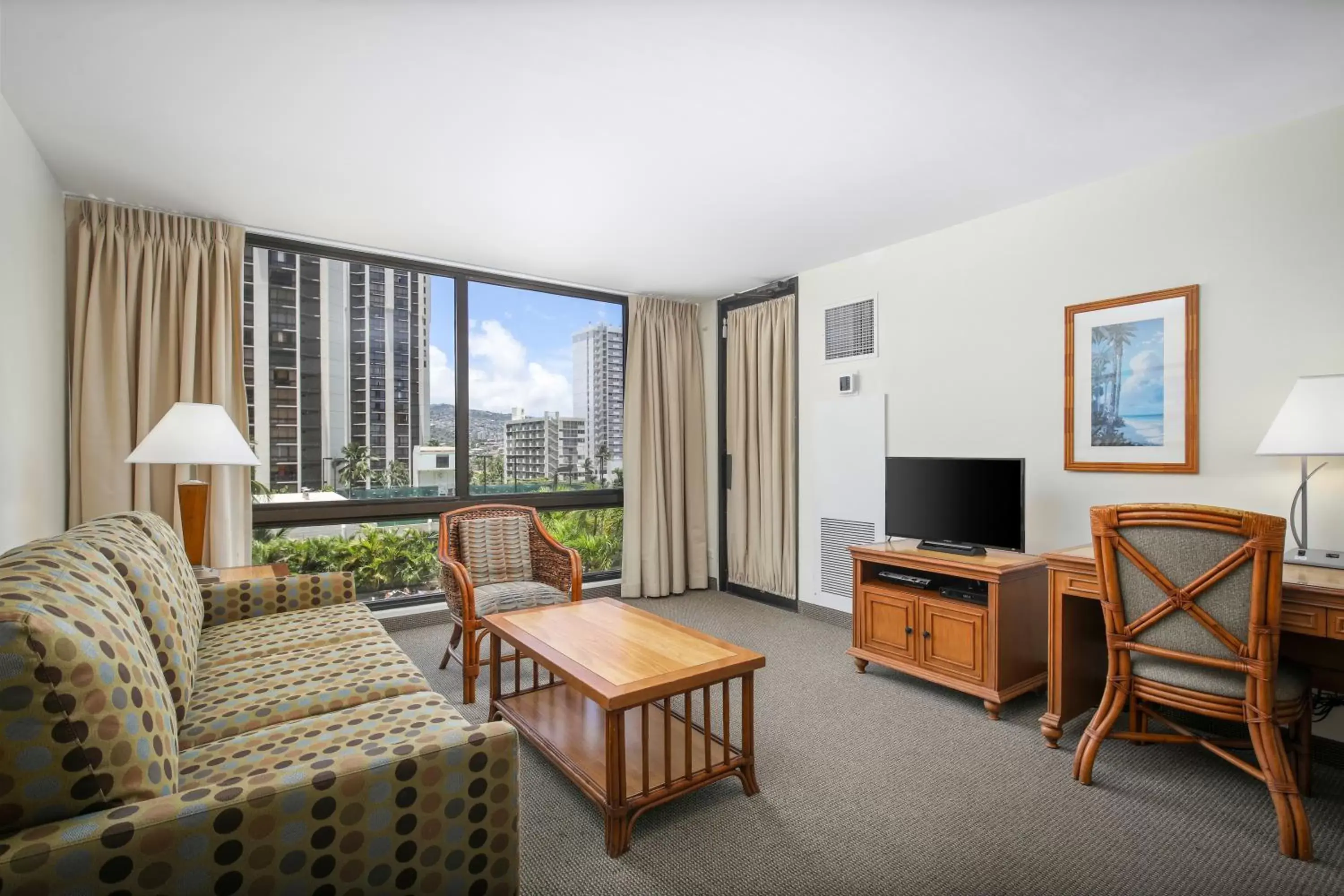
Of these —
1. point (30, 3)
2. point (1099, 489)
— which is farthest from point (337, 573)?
point (1099, 489)

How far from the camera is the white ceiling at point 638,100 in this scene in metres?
1.95

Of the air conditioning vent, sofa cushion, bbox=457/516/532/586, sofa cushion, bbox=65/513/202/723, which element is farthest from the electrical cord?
sofa cushion, bbox=65/513/202/723

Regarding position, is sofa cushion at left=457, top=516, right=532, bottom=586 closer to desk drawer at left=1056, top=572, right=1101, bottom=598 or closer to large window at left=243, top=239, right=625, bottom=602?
large window at left=243, top=239, right=625, bottom=602

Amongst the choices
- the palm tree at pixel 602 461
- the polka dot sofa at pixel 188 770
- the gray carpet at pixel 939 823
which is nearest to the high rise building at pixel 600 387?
the palm tree at pixel 602 461

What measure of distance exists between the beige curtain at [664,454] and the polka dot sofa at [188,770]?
3.27 meters

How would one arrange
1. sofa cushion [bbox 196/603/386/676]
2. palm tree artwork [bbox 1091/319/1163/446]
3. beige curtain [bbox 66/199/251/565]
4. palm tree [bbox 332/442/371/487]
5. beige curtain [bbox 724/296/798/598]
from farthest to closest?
beige curtain [bbox 724/296/798/598], palm tree [bbox 332/442/371/487], beige curtain [bbox 66/199/251/565], palm tree artwork [bbox 1091/319/1163/446], sofa cushion [bbox 196/603/386/676]

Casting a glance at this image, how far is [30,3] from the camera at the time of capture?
1.87 m

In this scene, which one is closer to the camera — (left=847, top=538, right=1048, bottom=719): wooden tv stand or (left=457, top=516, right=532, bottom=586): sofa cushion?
(left=847, top=538, right=1048, bottom=719): wooden tv stand

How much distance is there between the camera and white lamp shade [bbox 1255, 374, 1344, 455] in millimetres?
2123

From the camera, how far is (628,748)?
229 cm

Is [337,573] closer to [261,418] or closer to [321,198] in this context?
[261,418]

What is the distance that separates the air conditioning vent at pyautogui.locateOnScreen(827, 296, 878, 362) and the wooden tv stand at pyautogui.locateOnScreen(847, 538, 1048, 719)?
1.36 meters

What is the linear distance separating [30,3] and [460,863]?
8.47 feet

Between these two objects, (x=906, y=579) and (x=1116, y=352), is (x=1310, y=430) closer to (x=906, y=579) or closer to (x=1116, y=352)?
(x=1116, y=352)
